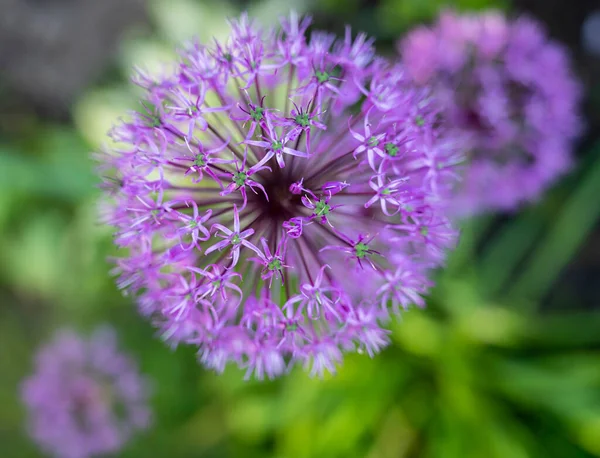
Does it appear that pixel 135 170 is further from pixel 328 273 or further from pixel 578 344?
pixel 578 344

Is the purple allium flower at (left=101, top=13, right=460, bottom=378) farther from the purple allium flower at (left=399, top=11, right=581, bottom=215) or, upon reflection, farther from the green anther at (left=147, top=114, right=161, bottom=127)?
the purple allium flower at (left=399, top=11, right=581, bottom=215)

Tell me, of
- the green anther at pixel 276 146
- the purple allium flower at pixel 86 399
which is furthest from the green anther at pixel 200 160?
the purple allium flower at pixel 86 399

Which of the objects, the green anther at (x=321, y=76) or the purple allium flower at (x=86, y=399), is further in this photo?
the purple allium flower at (x=86, y=399)

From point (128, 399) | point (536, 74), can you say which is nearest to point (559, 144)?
point (536, 74)

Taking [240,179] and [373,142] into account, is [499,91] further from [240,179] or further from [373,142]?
[240,179]

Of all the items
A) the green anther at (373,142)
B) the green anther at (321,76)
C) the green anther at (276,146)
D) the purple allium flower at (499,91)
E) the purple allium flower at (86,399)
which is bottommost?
the purple allium flower at (86,399)

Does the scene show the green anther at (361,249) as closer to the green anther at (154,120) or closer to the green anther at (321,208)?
the green anther at (321,208)

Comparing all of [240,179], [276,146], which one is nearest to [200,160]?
[240,179]

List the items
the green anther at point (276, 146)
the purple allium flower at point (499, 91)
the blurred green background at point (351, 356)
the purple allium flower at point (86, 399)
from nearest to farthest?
the green anther at point (276, 146)
the purple allium flower at point (499, 91)
the blurred green background at point (351, 356)
the purple allium flower at point (86, 399)
